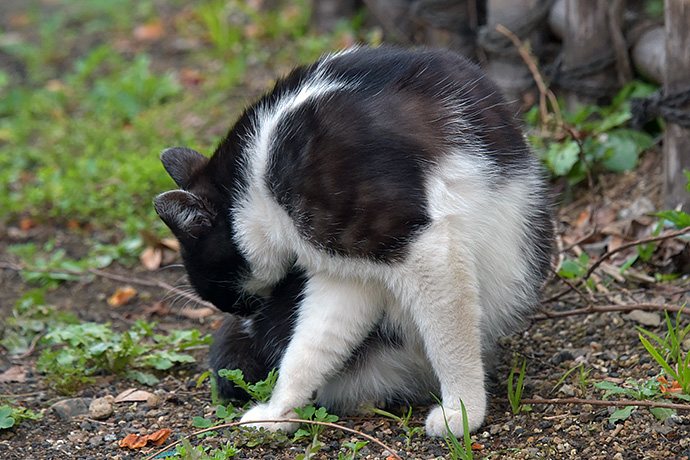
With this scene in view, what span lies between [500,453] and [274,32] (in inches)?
175

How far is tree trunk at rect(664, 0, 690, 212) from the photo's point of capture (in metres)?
2.88

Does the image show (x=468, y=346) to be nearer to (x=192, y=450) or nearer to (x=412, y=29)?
(x=192, y=450)

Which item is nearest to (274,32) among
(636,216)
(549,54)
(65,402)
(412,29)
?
(412,29)

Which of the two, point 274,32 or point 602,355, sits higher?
point 274,32

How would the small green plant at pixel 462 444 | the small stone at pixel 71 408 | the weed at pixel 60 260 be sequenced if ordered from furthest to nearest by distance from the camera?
the weed at pixel 60 260
the small stone at pixel 71 408
the small green plant at pixel 462 444

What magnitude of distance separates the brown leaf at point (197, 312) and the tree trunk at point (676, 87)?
207 cm

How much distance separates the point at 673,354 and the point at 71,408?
1978 millimetres

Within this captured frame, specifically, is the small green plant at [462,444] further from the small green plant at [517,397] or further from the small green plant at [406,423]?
the small green plant at [517,397]

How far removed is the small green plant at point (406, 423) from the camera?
7.46ft

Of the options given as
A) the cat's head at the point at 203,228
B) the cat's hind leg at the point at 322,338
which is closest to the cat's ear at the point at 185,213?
the cat's head at the point at 203,228

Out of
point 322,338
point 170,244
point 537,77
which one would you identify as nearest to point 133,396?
point 322,338

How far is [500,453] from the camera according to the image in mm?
2137

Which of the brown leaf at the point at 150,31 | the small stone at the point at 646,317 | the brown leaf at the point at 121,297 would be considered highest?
the brown leaf at the point at 150,31

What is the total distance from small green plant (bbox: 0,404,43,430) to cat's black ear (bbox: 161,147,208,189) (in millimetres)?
900
